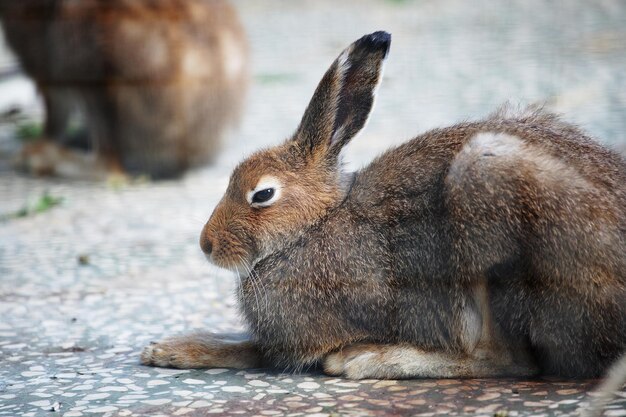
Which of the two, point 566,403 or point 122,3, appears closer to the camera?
point 566,403

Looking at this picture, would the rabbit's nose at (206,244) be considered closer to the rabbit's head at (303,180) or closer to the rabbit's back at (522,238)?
the rabbit's head at (303,180)

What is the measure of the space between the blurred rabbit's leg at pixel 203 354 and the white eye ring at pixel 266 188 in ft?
1.13

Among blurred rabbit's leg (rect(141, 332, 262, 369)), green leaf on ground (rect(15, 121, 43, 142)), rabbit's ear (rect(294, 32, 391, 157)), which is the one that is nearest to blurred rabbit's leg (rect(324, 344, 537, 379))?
blurred rabbit's leg (rect(141, 332, 262, 369))

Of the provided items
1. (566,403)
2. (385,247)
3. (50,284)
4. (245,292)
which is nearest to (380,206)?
(385,247)

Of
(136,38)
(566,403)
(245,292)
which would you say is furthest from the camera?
(136,38)

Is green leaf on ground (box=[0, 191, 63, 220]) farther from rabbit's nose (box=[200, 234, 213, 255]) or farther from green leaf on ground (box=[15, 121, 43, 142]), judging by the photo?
rabbit's nose (box=[200, 234, 213, 255])

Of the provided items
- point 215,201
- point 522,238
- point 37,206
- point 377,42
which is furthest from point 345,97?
point 37,206

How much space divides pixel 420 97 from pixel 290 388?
351 centimetres

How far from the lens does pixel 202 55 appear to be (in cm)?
510

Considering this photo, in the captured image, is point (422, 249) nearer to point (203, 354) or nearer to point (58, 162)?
point (203, 354)

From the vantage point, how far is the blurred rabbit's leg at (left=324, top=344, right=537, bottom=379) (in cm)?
246

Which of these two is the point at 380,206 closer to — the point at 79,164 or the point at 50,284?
the point at 50,284

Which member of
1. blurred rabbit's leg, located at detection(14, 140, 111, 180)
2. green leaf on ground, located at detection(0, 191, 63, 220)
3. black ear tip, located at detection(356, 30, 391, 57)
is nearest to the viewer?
black ear tip, located at detection(356, 30, 391, 57)

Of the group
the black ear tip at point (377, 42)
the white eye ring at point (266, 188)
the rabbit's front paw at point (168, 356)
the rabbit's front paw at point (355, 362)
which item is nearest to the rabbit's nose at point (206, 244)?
the white eye ring at point (266, 188)
